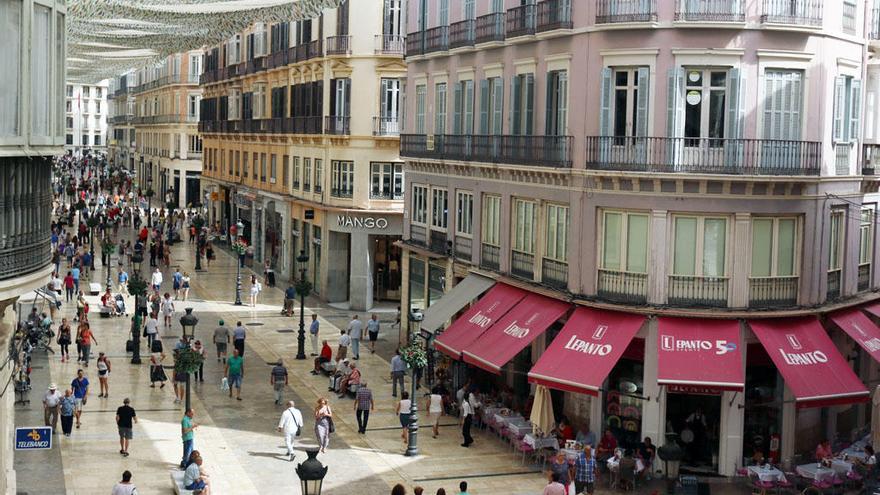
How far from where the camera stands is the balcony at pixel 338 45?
51719mm

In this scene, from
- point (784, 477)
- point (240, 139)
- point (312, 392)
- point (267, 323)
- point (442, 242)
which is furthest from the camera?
point (240, 139)

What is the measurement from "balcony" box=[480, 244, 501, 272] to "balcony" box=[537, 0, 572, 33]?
6.53 m

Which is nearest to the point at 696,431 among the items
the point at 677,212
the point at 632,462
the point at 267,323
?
the point at 632,462

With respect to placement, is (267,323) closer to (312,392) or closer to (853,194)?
(312,392)

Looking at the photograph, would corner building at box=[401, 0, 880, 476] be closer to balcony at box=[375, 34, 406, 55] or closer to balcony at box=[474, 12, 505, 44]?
balcony at box=[474, 12, 505, 44]

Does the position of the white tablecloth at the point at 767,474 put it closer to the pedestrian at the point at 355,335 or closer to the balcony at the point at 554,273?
the balcony at the point at 554,273

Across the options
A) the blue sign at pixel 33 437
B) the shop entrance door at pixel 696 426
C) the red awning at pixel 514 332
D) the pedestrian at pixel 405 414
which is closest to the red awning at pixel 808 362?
the shop entrance door at pixel 696 426

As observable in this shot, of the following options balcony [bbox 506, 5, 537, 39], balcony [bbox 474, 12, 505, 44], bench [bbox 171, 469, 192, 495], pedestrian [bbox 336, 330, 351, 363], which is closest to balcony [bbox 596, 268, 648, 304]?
balcony [bbox 506, 5, 537, 39]

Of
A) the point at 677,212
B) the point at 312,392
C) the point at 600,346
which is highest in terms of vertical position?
the point at 677,212

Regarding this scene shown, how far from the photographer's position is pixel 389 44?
2016 inches

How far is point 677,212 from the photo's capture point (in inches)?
1064

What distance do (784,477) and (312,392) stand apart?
14485 millimetres

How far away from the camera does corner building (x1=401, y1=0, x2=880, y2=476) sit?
26828mm

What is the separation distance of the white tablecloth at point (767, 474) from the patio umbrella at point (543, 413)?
4771 mm
